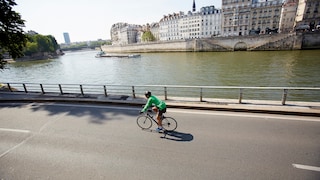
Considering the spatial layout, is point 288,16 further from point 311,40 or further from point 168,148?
point 168,148

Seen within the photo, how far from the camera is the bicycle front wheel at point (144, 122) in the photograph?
5.81 m

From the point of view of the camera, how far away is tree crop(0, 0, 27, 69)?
11711 millimetres

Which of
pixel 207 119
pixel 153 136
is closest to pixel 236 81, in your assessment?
pixel 207 119

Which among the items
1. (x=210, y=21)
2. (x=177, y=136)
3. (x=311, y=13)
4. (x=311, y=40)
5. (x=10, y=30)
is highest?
(x=210, y=21)

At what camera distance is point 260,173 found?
139 inches

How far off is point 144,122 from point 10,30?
1395 cm

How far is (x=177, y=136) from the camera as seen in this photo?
513 centimetres

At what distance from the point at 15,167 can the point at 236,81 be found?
63.0 ft

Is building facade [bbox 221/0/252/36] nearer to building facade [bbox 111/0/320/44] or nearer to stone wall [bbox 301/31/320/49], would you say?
building facade [bbox 111/0/320/44]

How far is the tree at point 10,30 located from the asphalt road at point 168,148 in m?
9.60

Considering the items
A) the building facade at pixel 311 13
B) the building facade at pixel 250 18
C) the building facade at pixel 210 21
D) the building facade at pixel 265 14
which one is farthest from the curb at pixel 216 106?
the building facade at pixel 210 21

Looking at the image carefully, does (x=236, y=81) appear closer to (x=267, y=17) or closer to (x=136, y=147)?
(x=136, y=147)

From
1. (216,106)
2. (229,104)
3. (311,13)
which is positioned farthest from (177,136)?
(311,13)

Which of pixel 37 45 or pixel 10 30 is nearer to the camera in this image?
pixel 10 30
